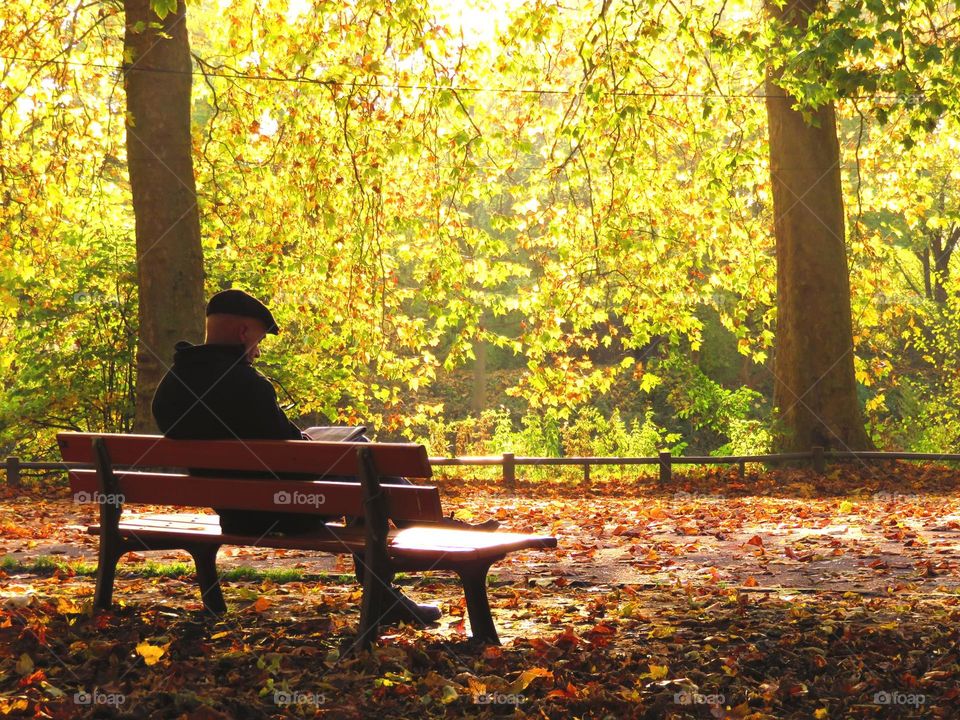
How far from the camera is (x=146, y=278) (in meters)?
10.8

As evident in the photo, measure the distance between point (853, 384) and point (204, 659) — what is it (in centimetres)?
1261

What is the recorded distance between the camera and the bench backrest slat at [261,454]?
4684 mm

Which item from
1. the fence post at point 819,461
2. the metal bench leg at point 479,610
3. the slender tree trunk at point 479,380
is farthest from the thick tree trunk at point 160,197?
the slender tree trunk at point 479,380

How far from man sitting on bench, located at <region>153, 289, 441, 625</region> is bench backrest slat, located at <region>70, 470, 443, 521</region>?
0.16m

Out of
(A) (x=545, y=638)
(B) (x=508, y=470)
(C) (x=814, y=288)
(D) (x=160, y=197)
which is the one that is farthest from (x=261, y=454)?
(C) (x=814, y=288)

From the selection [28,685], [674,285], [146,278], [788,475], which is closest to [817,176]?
[674,285]

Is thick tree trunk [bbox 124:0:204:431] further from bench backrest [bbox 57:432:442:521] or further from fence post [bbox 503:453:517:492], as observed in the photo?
fence post [bbox 503:453:517:492]

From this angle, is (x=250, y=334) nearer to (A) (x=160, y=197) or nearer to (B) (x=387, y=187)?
(A) (x=160, y=197)

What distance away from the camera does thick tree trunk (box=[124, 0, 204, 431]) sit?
10703 millimetres

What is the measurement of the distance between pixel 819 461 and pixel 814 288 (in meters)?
2.44

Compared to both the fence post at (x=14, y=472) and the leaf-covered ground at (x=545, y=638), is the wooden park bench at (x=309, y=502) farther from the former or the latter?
the fence post at (x=14, y=472)

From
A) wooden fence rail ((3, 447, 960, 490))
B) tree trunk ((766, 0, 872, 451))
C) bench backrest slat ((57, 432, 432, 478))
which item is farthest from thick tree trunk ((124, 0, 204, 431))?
tree trunk ((766, 0, 872, 451))

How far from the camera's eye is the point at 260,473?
532 cm

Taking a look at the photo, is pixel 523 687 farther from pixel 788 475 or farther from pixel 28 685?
pixel 788 475
